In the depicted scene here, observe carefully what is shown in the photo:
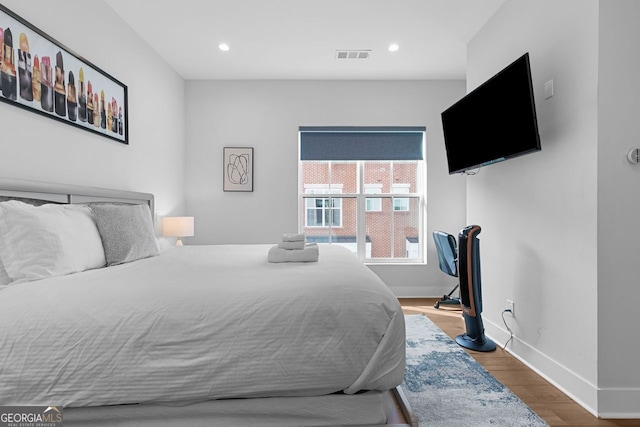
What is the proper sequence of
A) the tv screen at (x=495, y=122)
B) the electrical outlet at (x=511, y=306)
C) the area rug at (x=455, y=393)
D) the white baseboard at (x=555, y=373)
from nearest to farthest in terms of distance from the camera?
the area rug at (x=455, y=393)
the white baseboard at (x=555, y=373)
the tv screen at (x=495, y=122)
the electrical outlet at (x=511, y=306)

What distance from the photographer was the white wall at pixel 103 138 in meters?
1.99

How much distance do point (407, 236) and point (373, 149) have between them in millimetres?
1263

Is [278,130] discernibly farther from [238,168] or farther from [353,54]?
[353,54]

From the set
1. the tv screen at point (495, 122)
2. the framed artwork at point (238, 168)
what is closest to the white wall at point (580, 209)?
the tv screen at point (495, 122)

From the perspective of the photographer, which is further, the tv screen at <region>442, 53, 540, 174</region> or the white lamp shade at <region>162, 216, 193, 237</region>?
the white lamp shade at <region>162, 216, 193, 237</region>

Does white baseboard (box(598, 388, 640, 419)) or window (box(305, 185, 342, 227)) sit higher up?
window (box(305, 185, 342, 227))

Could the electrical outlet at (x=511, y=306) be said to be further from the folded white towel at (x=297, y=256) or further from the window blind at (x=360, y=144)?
the window blind at (x=360, y=144)

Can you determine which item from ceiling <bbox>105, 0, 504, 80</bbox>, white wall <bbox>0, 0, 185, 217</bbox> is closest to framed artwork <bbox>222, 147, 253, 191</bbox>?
white wall <bbox>0, 0, 185, 217</bbox>

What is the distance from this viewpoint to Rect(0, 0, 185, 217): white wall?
1988mm

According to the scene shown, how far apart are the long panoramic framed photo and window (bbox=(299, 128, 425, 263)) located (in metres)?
2.31

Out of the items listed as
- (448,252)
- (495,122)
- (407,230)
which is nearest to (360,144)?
(407,230)

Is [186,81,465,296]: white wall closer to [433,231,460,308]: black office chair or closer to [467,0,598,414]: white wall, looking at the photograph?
[433,231,460,308]: black office chair

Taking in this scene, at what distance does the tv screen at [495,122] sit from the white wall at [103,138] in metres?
2.97

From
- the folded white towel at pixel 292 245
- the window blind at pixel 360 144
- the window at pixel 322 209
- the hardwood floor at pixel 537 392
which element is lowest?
the hardwood floor at pixel 537 392
